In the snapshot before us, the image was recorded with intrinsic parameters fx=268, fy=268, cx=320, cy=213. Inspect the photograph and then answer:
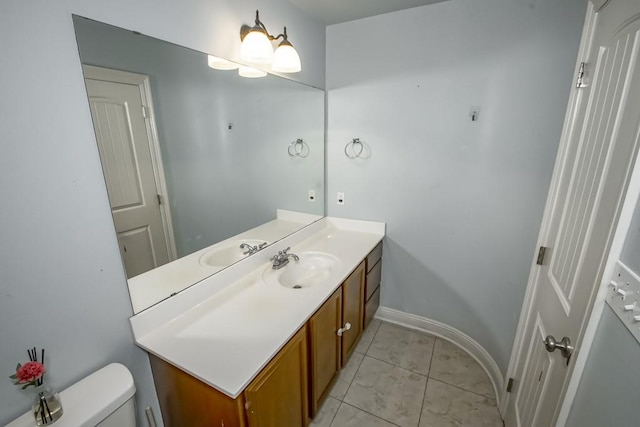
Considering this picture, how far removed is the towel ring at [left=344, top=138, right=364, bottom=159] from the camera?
7.07ft

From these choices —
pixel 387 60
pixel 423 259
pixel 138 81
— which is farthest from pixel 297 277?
pixel 387 60

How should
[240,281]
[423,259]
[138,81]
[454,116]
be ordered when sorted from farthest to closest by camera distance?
[423,259] < [454,116] < [240,281] < [138,81]

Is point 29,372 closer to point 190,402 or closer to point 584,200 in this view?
point 190,402

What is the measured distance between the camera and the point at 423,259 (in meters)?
2.14

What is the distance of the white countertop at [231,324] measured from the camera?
955mm

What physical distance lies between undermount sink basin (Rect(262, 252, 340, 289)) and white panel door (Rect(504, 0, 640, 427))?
1067 millimetres

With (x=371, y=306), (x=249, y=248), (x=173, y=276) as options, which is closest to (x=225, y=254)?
(x=249, y=248)

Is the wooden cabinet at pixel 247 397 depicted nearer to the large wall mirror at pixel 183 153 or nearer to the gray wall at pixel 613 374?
the large wall mirror at pixel 183 153

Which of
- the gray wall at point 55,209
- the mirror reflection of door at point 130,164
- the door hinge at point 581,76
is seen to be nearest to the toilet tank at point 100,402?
the gray wall at point 55,209

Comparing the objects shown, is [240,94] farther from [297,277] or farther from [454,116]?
[454,116]

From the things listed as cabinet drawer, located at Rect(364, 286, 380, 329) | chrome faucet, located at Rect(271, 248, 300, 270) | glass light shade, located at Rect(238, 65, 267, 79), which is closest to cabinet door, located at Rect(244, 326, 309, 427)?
chrome faucet, located at Rect(271, 248, 300, 270)

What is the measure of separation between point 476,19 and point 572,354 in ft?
5.98

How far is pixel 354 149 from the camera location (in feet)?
7.18

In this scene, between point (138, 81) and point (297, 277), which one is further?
point (297, 277)
